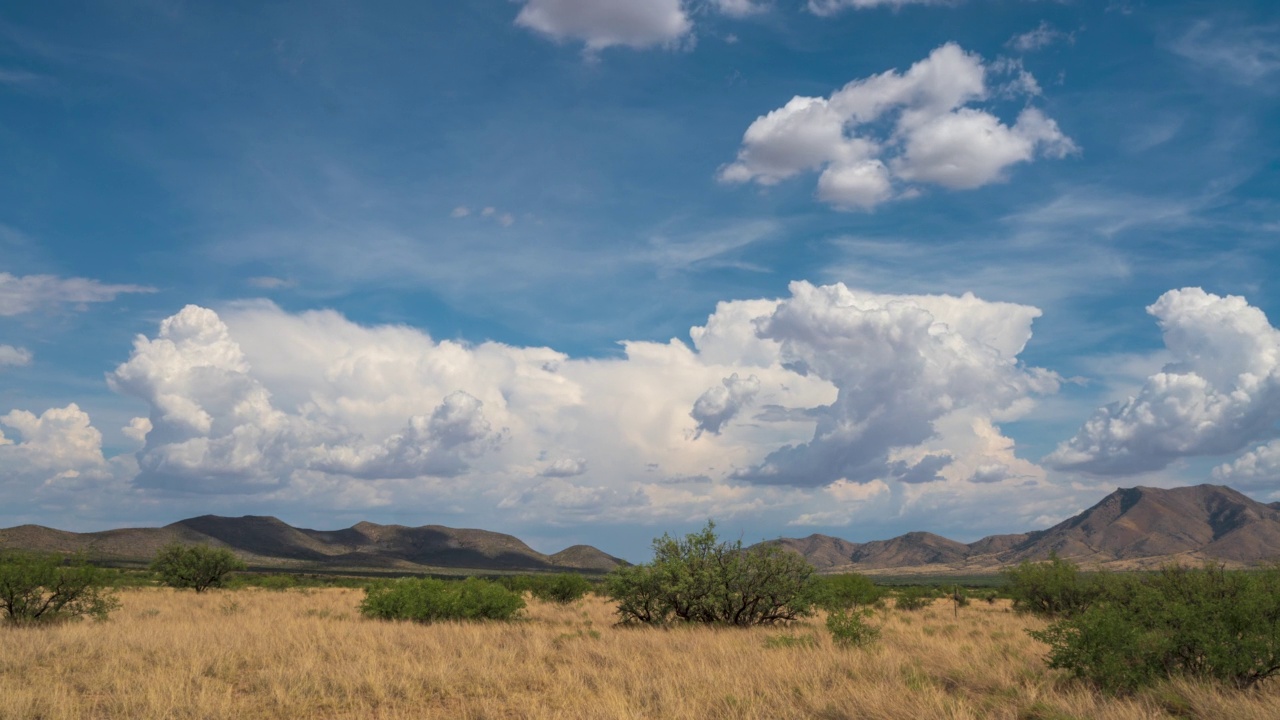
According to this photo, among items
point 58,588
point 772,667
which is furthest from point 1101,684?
point 58,588

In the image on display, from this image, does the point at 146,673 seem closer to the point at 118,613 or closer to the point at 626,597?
the point at 626,597

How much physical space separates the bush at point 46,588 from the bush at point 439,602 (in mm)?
8370

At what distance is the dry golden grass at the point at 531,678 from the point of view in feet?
39.0

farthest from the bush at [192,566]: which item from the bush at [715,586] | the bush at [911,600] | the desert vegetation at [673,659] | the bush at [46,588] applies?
the bush at [911,600]

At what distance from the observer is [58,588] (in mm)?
24859

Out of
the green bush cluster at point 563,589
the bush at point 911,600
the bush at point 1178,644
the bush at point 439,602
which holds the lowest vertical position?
the bush at point 911,600

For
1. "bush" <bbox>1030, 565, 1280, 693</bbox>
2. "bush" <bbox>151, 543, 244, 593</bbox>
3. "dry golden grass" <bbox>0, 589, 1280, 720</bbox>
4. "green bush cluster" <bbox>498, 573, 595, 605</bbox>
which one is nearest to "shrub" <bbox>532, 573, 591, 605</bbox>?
"green bush cluster" <bbox>498, 573, 595, 605</bbox>

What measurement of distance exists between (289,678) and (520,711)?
15.9 feet

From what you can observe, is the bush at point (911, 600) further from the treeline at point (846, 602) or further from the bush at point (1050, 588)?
the bush at point (1050, 588)

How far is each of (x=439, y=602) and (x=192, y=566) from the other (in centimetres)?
3383

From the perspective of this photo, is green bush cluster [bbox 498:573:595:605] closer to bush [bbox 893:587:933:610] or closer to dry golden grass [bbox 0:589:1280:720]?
bush [bbox 893:587:933:610]

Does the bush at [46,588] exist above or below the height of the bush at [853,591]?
above

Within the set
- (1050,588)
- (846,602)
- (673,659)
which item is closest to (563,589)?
(846,602)

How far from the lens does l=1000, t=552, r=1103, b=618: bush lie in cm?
3408
